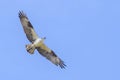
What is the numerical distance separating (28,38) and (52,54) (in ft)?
7.59

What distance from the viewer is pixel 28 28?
90.3 feet

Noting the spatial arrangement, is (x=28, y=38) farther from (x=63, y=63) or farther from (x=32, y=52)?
(x=63, y=63)

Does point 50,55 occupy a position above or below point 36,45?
above

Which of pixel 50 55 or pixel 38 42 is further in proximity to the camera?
pixel 50 55

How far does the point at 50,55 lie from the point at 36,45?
199cm

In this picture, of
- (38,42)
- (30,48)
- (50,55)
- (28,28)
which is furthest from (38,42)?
(50,55)

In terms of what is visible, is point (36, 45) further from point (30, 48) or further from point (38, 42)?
point (30, 48)

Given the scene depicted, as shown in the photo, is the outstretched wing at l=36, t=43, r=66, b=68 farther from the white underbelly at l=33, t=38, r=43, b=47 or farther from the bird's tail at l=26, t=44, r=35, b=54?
the bird's tail at l=26, t=44, r=35, b=54

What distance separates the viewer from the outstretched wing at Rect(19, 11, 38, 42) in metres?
27.1

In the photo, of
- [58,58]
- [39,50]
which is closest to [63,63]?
[58,58]

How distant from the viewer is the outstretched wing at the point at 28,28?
89.0 feet

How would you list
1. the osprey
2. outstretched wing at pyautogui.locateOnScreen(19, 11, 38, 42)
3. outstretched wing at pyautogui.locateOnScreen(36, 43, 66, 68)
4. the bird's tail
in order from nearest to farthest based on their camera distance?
the bird's tail → the osprey → outstretched wing at pyautogui.locateOnScreen(19, 11, 38, 42) → outstretched wing at pyautogui.locateOnScreen(36, 43, 66, 68)

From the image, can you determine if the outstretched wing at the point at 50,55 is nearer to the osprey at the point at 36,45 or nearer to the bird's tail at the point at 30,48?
the osprey at the point at 36,45

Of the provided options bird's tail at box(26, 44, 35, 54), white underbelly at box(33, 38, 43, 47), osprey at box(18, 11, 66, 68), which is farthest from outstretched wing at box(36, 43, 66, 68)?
bird's tail at box(26, 44, 35, 54)
